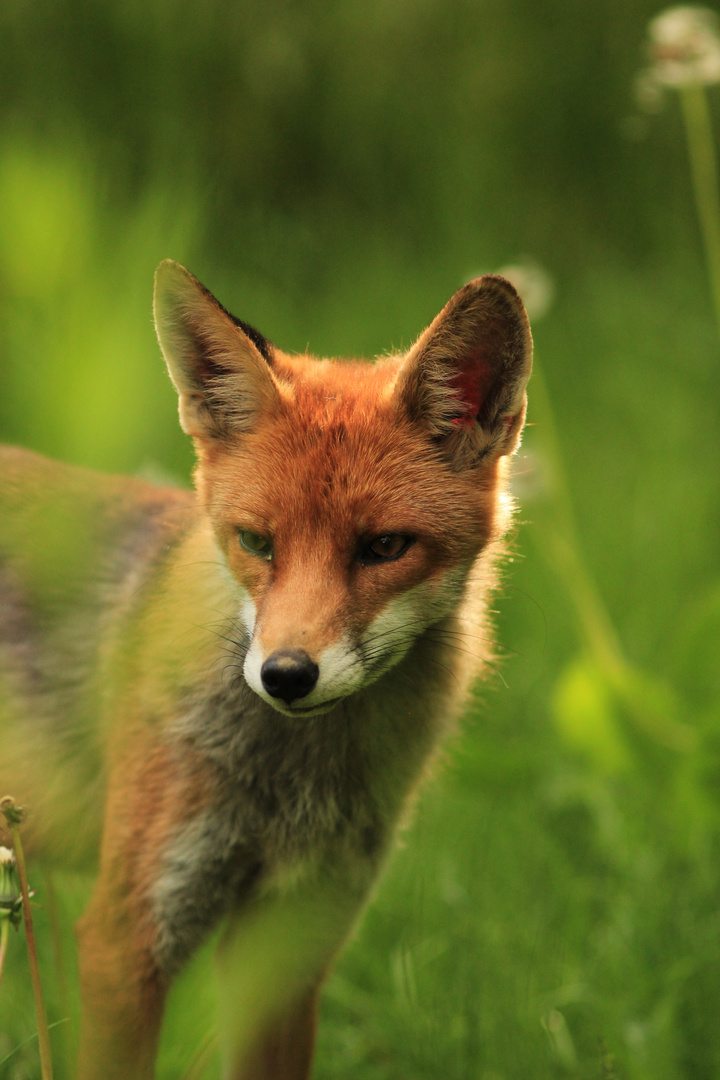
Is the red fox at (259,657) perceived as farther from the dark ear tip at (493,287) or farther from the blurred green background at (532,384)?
the blurred green background at (532,384)

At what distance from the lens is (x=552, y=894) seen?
15.4 ft

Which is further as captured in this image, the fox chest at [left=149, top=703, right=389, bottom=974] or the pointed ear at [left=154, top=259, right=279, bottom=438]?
the fox chest at [left=149, top=703, right=389, bottom=974]

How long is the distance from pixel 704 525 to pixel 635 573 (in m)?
0.80

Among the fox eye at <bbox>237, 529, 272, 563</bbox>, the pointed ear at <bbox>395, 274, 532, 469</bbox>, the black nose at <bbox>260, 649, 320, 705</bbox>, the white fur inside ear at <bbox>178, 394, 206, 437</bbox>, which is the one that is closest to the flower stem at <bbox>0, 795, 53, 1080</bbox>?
the black nose at <bbox>260, 649, 320, 705</bbox>

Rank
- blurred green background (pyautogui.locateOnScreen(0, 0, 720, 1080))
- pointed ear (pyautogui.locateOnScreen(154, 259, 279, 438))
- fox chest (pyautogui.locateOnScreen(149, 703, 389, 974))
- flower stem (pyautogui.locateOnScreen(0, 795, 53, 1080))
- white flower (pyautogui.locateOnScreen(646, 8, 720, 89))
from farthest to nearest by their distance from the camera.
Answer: white flower (pyautogui.locateOnScreen(646, 8, 720, 89)) < fox chest (pyautogui.locateOnScreen(149, 703, 389, 974)) < pointed ear (pyautogui.locateOnScreen(154, 259, 279, 438)) < flower stem (pyautogui.locateOnScreen(0, 795, 53, 1080)) < blurred green background (pyautogui.locateOnScreen(0, 0, 720, 1080))

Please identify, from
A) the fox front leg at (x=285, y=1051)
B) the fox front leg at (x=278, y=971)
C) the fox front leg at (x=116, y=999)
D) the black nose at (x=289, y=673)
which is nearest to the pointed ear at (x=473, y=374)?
the black nose at (x=289, y=673)

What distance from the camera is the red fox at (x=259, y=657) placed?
102 inches

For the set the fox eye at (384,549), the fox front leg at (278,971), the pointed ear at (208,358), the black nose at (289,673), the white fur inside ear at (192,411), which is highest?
the pointed ear at (208,358)

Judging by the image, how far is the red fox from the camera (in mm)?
2594

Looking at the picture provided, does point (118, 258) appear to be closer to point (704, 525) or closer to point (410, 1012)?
point (410, 1012)

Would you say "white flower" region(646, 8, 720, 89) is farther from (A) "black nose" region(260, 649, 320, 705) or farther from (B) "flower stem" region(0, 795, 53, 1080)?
(B) "flower stem" region(0, 795, 53, 1080)

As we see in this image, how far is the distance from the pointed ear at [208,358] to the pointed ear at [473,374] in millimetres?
412

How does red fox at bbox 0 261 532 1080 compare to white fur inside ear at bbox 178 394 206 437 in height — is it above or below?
below

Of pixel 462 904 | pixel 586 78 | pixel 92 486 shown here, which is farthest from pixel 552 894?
pixel 586 78
